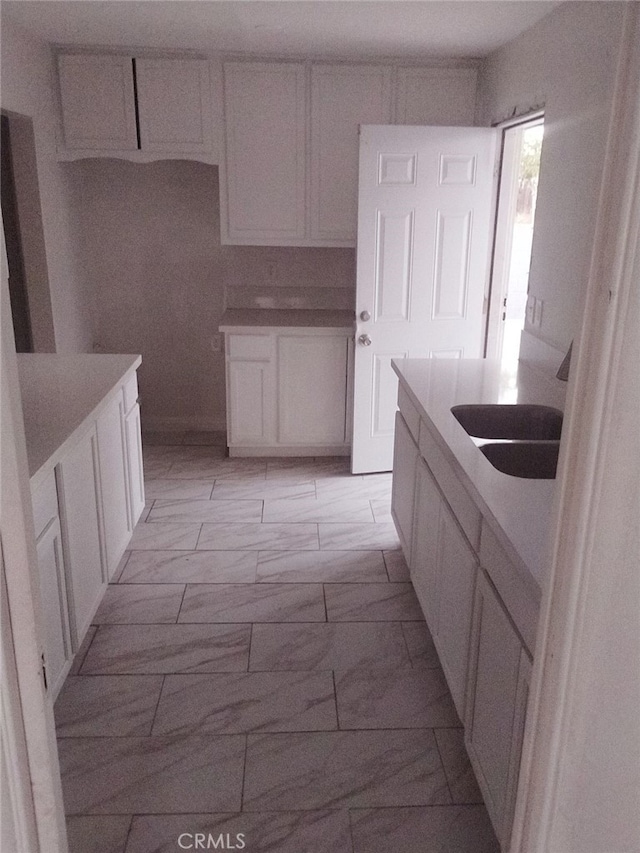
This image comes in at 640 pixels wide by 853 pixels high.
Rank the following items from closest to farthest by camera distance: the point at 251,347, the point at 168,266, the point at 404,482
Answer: the point at 404,482
the point at 251,347
the point at 168,266

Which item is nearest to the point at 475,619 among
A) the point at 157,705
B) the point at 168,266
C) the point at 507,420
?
the point at 507,420

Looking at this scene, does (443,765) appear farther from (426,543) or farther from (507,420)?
(507,420)

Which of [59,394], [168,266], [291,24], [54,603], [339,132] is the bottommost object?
[54,603]

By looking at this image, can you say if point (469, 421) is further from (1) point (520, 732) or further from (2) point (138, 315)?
(2) point (138, 315)

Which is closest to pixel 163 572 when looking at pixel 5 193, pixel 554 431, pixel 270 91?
pixel 554 431

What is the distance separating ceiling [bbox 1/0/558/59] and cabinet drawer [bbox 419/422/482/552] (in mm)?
1853

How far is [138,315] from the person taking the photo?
465 cm

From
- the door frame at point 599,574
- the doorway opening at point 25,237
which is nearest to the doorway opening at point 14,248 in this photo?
the doorway opening at point 25,237

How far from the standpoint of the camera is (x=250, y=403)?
13.9 ft

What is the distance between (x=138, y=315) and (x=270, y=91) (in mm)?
1669

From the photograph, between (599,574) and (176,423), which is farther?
(176,423)

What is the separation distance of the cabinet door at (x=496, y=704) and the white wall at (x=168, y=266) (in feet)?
10.6

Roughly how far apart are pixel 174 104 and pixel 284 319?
1364mm

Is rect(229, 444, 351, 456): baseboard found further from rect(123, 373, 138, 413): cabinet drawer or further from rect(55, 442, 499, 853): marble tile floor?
rect(123, 373, 138, 413): cabinet drawer
